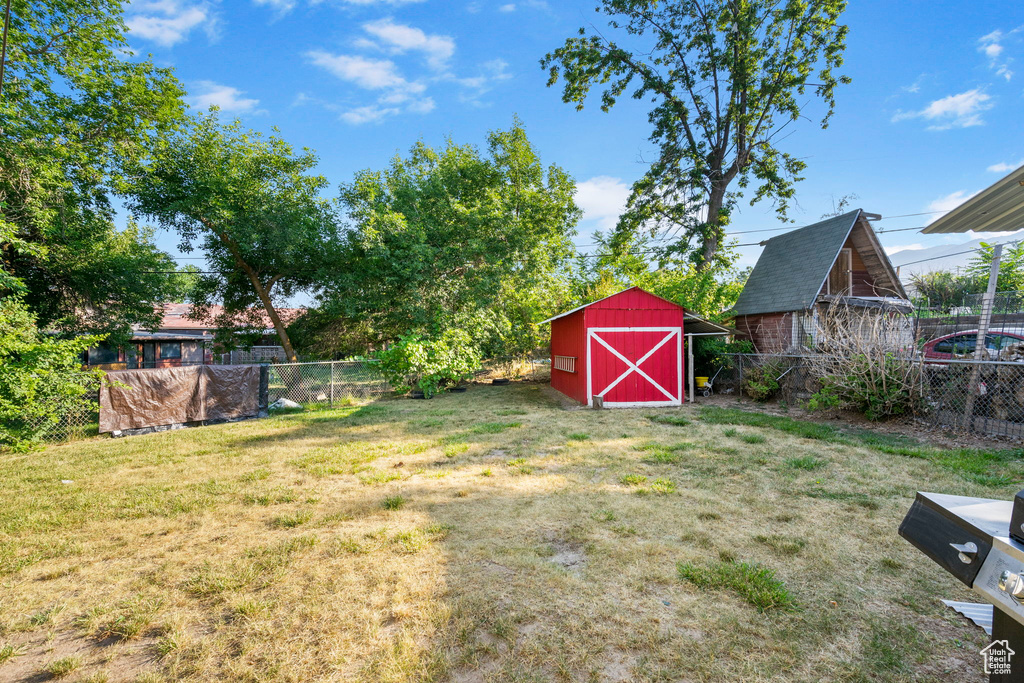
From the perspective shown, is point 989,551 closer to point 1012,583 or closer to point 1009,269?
point 1012,583

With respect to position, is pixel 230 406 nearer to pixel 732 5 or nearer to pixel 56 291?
pixel 56 291

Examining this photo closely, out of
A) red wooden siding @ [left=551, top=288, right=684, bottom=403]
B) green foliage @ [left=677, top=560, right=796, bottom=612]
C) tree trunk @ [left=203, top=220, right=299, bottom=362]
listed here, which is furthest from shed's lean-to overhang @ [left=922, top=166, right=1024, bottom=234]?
tree trunk @ [left=203, top=220, right=299, bottom=362]

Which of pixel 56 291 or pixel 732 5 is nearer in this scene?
pixel 56 291

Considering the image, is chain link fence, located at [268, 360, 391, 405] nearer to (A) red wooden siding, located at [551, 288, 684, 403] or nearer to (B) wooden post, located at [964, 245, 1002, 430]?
(A) red wooden siding, located at [551, 288, 684, 403]

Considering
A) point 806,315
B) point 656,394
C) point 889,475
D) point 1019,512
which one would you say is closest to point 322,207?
point 656,394

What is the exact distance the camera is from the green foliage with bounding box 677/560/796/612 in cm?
281

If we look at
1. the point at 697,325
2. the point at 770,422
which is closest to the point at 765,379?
the point at 697,325

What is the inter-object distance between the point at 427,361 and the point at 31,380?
8576 millimetres

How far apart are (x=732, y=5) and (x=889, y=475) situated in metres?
21.0

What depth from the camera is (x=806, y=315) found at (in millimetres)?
13438

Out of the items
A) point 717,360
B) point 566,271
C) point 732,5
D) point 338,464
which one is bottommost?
point 338,464

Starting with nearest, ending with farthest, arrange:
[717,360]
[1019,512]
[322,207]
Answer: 1. [1019,512]
2. [717,360]
3. [322,207]

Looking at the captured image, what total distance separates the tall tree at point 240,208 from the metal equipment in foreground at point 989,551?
18.8 meters

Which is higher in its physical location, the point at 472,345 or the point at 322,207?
the point at 322,207
